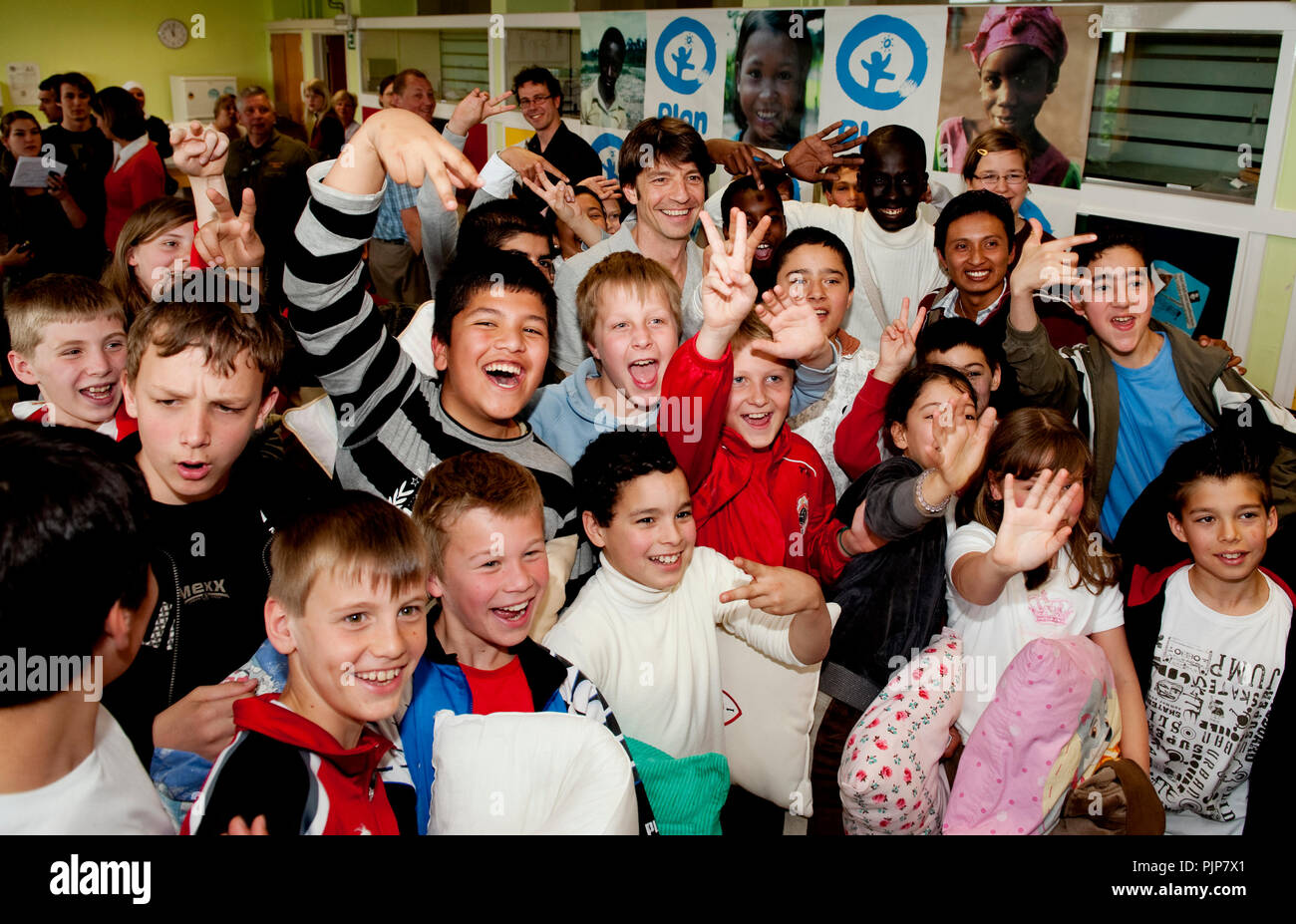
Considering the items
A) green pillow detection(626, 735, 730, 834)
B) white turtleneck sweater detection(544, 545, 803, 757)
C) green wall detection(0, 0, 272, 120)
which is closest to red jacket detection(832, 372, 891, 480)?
white turtleneck sweater detection(544, 545, 803, 757)

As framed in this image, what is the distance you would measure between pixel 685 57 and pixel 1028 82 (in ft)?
7.13

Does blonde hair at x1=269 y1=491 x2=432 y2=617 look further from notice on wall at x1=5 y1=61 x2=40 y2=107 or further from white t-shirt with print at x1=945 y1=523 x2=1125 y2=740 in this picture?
notice on wall at x1=5 y1=61 x2=40 y2=107

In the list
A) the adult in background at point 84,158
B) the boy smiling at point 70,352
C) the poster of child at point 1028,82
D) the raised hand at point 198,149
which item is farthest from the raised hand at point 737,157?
the adult in background at point 84,158

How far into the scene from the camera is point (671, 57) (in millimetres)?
5566

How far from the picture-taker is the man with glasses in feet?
15.7

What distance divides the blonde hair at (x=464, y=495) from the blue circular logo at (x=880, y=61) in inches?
131

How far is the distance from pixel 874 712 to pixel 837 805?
0.29 meters

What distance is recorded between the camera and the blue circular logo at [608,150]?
6105 millimetres

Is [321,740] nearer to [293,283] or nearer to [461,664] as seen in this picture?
[461,664]

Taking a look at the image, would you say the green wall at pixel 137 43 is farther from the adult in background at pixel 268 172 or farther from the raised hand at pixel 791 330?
the raised hand at pixel 791 330

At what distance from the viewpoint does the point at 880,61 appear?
14.4 feet

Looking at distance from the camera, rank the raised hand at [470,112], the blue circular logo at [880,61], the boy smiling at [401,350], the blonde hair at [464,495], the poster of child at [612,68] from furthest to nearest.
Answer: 1. the poster of child at [612,68]
2. the blue circular logo at [880,61]
3. the raised hand at [470,112]
4. the boy smiling at [401,350]
5. the blonde hair at [464,495]
